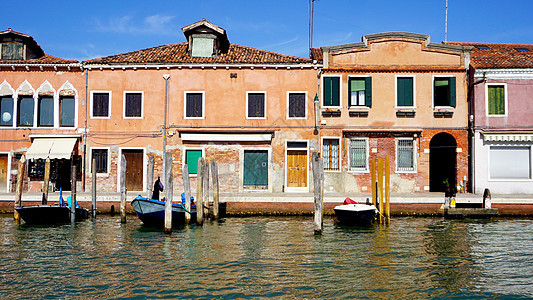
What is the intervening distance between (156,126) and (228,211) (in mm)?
6591

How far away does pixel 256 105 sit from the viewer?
22484 millimetres

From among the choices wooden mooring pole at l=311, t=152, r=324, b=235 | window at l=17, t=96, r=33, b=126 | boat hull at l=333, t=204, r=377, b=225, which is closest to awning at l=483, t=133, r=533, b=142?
boat hull at l=333, t=204, r=377, b=225

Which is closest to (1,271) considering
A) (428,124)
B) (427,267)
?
(427,267)

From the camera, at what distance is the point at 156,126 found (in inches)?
880

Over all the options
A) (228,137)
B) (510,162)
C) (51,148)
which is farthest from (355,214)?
(51,148)

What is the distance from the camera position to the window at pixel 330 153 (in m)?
22.0

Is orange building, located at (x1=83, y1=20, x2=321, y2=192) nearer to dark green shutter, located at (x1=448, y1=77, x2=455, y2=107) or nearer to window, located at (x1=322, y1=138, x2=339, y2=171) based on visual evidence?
window, located at (x1=322, y1=138, x2=339, y2=171)

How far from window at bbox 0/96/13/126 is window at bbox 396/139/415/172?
1883 centimetres

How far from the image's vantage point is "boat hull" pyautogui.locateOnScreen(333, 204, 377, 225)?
16.1 metres

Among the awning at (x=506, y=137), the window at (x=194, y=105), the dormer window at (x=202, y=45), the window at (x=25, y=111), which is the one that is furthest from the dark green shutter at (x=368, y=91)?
the window at (x=25, y=111)

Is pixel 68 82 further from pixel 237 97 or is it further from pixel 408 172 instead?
pixel 408 172

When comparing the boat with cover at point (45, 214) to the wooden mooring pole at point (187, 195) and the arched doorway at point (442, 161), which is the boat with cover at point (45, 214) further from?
the arched doorway at point (442, 161)

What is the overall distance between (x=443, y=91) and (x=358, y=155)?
509 cm

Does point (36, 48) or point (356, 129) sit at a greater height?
point (36, 48)
